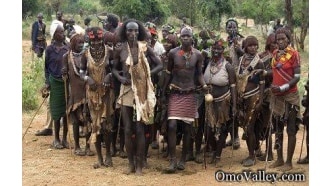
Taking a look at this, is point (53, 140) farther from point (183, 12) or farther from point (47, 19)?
point (47, 19)

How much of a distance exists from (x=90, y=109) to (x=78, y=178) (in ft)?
3.09

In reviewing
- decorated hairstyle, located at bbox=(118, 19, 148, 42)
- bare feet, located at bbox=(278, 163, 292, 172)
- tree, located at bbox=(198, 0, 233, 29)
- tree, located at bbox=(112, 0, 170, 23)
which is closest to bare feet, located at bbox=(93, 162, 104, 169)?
decorated hairstyle, located at bbox=(118, 19, 148, 42)

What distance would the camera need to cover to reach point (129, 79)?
6.11m

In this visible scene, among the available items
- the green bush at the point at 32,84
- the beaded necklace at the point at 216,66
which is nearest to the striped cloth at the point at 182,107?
the beaded necklace at the point at 216,66

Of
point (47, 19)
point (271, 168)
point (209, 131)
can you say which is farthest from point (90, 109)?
point (47, 19)

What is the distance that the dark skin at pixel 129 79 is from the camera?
20.0 ft

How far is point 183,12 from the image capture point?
92.7ft

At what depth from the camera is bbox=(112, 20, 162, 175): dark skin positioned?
239 inches

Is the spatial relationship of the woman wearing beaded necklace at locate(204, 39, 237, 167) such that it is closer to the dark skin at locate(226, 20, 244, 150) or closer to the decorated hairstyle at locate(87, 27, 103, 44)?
the dark skin at locate(226, 20, 244, 150)

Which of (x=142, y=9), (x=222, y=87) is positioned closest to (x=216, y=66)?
(x=222, y=87)

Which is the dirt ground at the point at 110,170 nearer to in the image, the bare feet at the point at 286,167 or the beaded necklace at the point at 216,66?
the bare feet at the point at 286,167

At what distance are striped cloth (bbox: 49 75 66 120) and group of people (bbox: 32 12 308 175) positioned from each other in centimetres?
29

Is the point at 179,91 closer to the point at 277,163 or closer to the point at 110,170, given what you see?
the point at 110,170

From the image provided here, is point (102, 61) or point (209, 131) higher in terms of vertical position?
point (102, 61)
